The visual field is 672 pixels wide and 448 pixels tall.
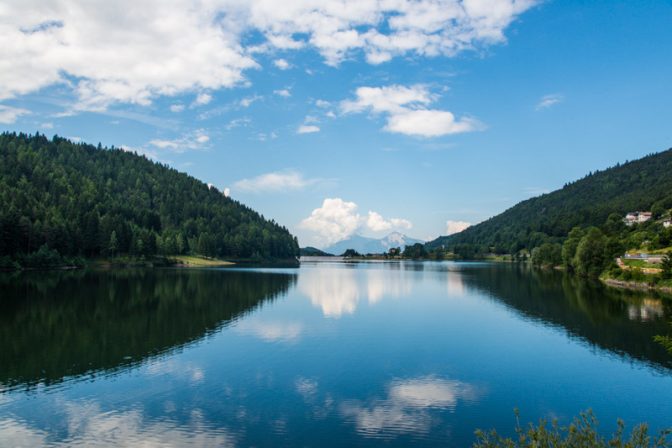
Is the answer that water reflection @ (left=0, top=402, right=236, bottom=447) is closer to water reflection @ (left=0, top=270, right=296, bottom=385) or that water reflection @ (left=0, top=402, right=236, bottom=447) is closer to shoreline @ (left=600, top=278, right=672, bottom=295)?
water reflection @ (left=0, top=270, right=296, bottom=385)

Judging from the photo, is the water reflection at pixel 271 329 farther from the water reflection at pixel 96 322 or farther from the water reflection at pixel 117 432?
the water reflection at pixel 117 432

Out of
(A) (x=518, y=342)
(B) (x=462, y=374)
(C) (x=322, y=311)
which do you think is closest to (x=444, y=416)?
(B) (x=462, y=374)

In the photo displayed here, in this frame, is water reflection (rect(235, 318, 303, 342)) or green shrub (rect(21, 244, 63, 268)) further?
green shrub (rect(21, 244, 63, 268))

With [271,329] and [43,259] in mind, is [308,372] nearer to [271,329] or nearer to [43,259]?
[271,329]

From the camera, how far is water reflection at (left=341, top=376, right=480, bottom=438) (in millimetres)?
23516

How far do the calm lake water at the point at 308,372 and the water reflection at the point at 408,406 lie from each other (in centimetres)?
13

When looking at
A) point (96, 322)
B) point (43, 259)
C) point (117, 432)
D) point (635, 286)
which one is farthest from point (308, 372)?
point (43, 259)

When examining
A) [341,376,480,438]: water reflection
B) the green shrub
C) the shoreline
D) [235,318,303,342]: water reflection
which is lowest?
[341,376,480,438]: water reflection

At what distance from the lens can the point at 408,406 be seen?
26.6 metres

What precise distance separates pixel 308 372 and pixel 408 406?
374 inches

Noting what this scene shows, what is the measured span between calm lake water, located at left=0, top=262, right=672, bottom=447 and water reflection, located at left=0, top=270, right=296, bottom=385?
0.26 meters

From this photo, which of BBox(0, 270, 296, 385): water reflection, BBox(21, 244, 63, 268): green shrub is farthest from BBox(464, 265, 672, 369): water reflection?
BBox(21, 244, 63, 268): green shrub

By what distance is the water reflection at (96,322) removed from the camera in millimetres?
34531

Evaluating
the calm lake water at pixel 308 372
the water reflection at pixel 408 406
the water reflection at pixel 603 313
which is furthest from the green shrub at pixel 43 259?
the water reflection at pixel 408 406
